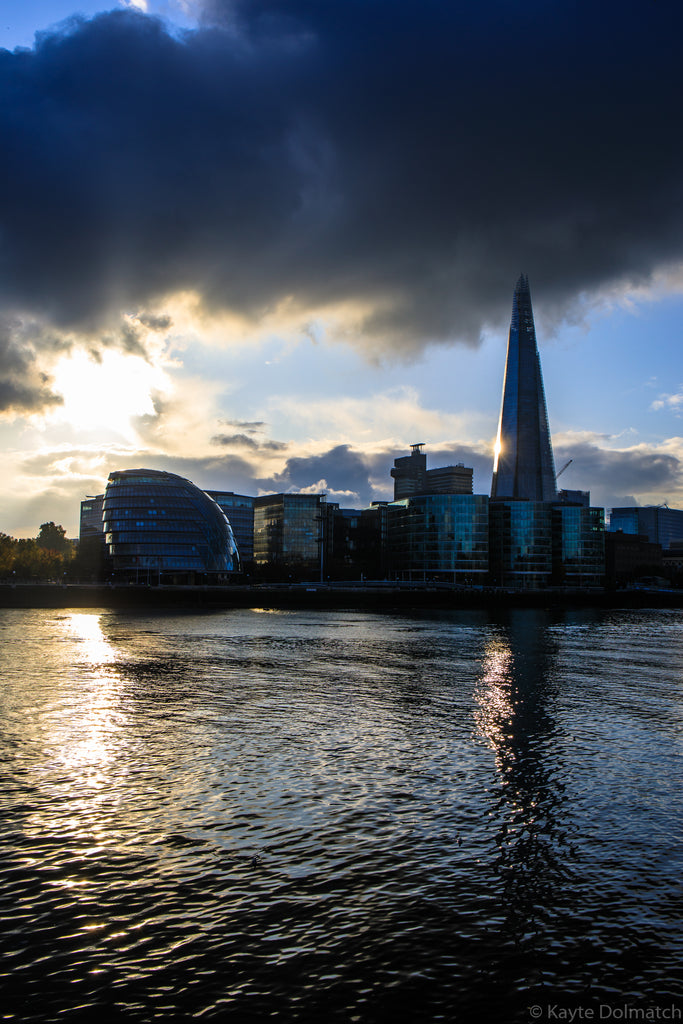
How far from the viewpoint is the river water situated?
36.0ft

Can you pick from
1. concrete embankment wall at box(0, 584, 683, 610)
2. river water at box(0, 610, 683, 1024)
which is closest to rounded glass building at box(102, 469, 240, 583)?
concrete embankment wall at box(0, 584, 683, 610)

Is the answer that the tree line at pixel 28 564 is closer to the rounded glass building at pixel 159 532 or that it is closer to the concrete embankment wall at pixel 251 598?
the rounded glass building at pixel 159 532

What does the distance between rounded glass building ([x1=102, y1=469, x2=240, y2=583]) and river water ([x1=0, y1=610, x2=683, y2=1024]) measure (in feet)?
488

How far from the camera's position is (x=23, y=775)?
21.6m

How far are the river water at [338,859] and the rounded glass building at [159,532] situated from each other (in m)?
149

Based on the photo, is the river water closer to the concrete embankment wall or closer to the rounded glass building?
the concrete embankment wall

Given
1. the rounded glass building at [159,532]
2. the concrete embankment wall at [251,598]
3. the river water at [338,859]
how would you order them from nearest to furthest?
the river water at [338,859], the concrete embankment wall at [251,598], the rounded glass building at [159,532]

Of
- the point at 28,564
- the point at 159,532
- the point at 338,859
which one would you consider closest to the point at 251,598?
the point at 159,532

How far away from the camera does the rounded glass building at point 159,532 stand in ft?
596

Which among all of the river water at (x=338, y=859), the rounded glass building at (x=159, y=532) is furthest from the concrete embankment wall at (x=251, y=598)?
the river water at (x=338, y=859)

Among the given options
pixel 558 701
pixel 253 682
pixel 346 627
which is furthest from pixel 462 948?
pixel 346 627

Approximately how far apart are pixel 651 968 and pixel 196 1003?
22.8 ft

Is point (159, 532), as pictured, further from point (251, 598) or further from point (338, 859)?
point (338, 859)

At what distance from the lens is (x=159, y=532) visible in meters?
183
